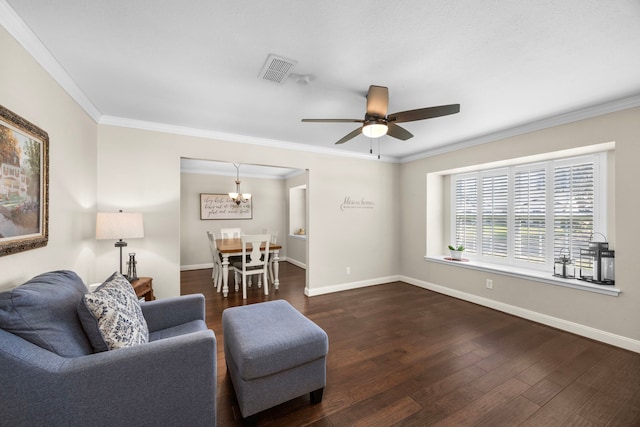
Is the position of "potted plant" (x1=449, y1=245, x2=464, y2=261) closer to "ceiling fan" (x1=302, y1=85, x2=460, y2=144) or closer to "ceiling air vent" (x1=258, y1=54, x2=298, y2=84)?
"ceiling fan" (x1=302, y1=85, x2=460, y2=144)

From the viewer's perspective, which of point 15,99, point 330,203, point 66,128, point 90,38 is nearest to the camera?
point 15,99

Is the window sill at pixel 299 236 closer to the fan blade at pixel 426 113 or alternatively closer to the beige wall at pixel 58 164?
the beige wall at pixel 58 164

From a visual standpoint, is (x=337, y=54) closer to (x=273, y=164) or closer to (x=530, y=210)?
(x=273, y=164)

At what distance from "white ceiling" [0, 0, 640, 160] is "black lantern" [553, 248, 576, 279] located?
1.65 metres

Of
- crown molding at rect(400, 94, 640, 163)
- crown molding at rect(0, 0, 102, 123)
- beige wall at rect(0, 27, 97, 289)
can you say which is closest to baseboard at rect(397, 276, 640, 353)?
crown molding at rect(400, 94, 640, 163)

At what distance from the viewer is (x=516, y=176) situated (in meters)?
3.66

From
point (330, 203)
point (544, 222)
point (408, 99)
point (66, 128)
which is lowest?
point (544, 222)

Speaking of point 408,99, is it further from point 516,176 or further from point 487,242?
point 487,242

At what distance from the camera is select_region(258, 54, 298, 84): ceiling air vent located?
189cm

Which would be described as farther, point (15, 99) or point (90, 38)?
point (90, 38)

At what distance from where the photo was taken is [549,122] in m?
2.98

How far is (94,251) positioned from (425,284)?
475 centimetres

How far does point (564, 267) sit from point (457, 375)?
6.95ft

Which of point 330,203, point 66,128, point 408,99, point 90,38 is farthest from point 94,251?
point 408,99
